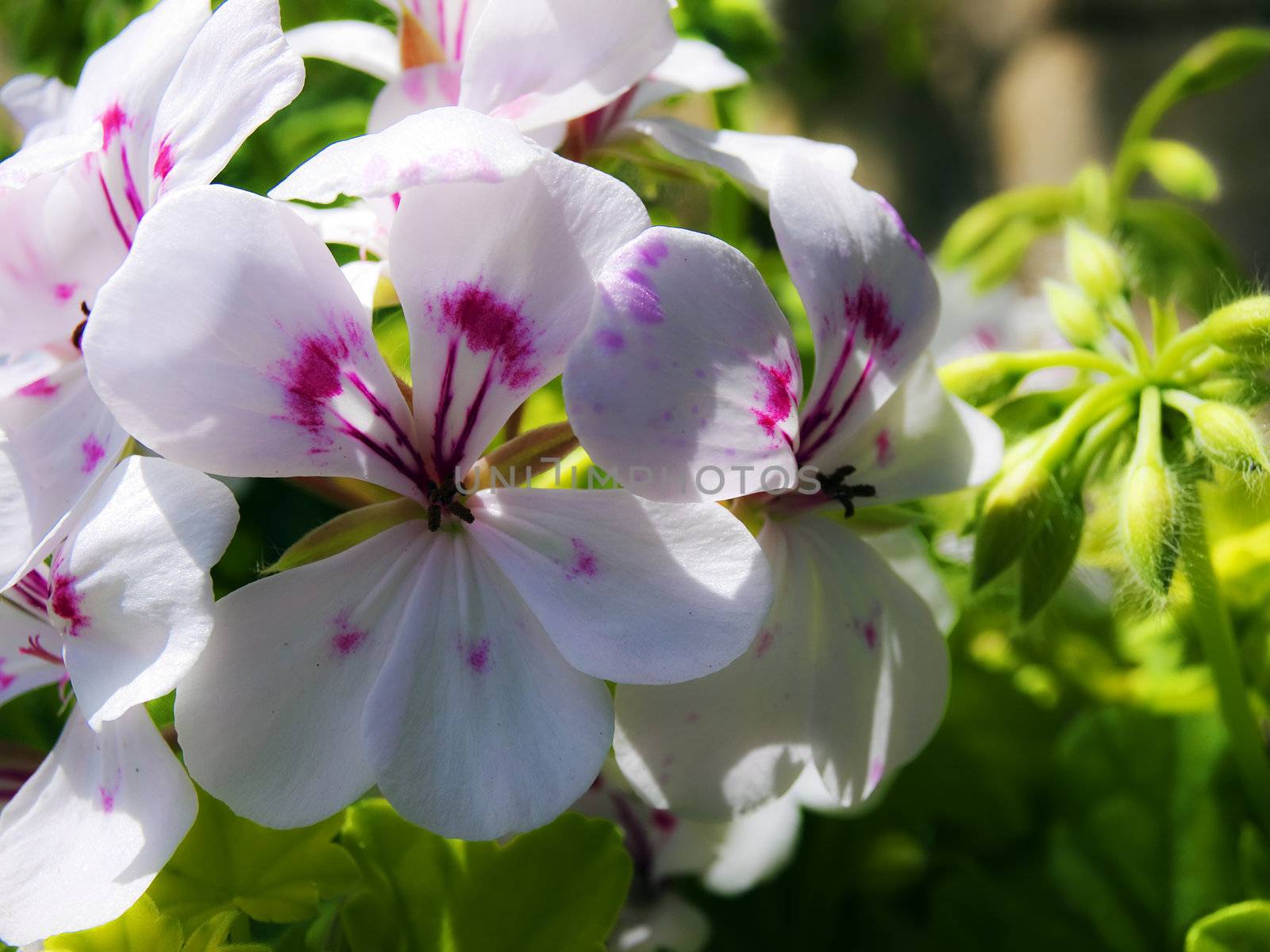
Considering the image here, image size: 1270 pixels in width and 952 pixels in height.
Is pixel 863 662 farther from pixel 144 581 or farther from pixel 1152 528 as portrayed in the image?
pixel 144 581

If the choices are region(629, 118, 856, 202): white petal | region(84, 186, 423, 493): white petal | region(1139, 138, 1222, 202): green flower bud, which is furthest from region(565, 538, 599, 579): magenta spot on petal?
region(1139, 138, 1222, 202): green flower bud

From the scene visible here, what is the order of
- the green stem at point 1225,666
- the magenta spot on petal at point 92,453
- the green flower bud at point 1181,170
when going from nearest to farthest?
the magenta spot on petal at point 92,453 → the green stem at point 1225,666 → the green flower bud at point 1181,170

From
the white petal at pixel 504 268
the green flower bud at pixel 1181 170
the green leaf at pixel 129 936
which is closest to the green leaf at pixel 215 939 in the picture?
the green leaf at pixel 129 936

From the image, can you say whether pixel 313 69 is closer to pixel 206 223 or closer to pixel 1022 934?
pixel 206 223

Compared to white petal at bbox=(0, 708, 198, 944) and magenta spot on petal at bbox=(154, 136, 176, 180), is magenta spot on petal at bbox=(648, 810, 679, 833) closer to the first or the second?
white petal at bbox=(0, 708, 198, 944)

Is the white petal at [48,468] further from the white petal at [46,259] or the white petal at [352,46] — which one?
the white petal at [352,46]

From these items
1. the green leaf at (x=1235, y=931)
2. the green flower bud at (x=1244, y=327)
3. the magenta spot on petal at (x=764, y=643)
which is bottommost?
the green leaf at (x=1235, y=931)

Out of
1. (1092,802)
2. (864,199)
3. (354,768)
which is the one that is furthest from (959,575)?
(354,768)

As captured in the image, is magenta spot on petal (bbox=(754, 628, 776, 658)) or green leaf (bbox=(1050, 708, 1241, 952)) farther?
green leaf (bbox=(1050, 708, 1241, 952))
